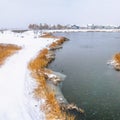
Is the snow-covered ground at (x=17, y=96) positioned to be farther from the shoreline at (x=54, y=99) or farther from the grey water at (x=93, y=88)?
the grey water at (x=93, y=88)

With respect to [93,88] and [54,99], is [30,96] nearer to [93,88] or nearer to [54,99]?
[54,99]

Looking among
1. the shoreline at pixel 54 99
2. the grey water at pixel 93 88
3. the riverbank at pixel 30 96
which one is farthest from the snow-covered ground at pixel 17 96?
the grey water at pixel 93 88

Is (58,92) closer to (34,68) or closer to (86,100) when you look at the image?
(86,100)

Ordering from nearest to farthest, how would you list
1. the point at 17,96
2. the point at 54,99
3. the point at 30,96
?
the point at 54,99 → the point at 17,96 → the point at 30,96

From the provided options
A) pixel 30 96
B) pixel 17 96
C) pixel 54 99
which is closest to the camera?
pixel 54 99

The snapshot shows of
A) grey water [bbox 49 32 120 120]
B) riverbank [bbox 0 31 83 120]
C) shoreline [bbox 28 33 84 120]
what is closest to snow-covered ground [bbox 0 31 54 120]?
riverbank [bbox 0 31 83 120]

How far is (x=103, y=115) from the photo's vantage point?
1708 centimetres

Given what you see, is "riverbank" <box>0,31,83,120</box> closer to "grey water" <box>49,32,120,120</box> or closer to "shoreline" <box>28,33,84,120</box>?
"shoreline" <box>28,33,84,120</box>

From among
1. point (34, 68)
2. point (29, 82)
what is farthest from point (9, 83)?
point (34, 68)

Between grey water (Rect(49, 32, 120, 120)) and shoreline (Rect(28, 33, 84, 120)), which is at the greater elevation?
shoreline (Rect(28, 33, 84, 120))

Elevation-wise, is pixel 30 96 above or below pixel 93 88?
above

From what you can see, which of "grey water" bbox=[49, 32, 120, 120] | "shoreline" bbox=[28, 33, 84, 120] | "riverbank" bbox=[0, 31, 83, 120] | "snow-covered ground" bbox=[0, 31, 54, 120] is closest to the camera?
"snow-covered ground" bbox=[0, 31, 54, 120]

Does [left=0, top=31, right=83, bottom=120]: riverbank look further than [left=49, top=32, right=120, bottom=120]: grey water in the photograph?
No

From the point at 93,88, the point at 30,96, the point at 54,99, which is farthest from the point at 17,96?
the point at 93,88
